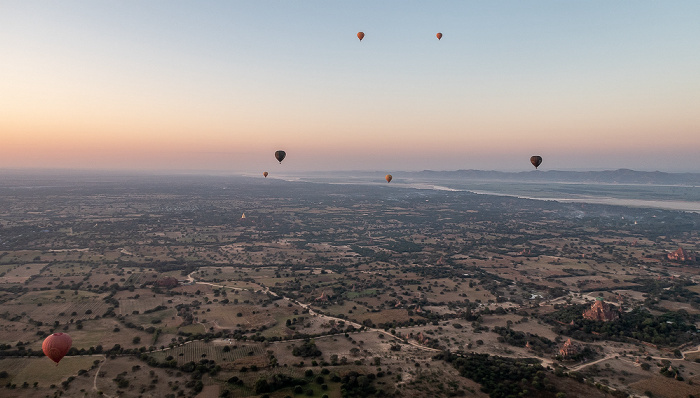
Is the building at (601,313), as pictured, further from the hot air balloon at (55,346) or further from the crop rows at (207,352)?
the hot air balloon at (55,346)

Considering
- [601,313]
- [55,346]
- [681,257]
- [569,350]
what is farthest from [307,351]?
[681,257]

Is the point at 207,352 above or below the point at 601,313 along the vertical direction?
below

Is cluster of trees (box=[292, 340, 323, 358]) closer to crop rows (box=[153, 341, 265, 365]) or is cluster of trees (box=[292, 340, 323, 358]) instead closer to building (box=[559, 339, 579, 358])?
crop rows (box=[153, 341, 265, 365])

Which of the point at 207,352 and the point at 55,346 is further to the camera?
the point at 207,352

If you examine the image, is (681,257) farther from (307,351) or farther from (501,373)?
(307,351)

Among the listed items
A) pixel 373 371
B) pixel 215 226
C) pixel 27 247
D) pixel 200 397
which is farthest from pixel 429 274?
pixel 27 247

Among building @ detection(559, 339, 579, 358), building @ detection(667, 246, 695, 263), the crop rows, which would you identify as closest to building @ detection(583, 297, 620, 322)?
building @ detection(559, 339, 579, 358)

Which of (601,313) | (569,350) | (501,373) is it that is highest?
(601,313)

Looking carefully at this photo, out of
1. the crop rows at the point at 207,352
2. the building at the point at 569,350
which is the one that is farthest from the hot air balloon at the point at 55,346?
the building at the point at 569,350
